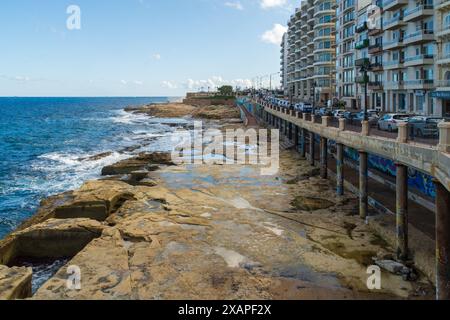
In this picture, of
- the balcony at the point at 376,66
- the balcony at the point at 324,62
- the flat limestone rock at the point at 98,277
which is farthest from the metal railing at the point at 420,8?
the balcony at the point at 324,62

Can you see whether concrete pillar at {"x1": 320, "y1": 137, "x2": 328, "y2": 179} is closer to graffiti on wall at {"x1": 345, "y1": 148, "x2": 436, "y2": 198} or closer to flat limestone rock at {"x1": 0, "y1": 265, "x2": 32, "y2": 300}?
graffiti on wall at {"x1": 345, "y1": 148, "x2": 436, "y2": 198}

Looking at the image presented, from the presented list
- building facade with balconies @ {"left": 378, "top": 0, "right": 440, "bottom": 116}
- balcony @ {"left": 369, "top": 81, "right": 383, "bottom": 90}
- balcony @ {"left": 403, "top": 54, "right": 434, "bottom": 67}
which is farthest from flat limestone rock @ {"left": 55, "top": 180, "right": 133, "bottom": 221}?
balcony @ {"left": 369, "top": 81, "right": 383, "bottom": 90}

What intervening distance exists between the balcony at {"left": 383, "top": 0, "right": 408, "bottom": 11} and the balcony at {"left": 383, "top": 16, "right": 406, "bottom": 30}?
1415mm

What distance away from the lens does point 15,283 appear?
1488cm

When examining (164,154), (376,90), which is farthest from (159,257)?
(376,90)

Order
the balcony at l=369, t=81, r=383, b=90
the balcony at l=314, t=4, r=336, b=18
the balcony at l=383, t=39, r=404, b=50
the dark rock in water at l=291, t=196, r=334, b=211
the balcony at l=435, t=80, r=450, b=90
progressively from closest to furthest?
the dark rock in water at l=291, t=196, r=334, b=211
the balcony at l=435, t=80, r=450, b=90
the balcony at l=383, t=39, r=404, b=50
the balcony at l=369, t=81, r=383, b=90
the balcony at l=314, t=4, r=336, b=18

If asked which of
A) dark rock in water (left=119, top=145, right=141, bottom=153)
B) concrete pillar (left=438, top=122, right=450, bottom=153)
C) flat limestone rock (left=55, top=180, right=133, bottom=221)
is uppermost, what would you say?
concrete pillar (left=438, top=122, right=450, bottom=153)

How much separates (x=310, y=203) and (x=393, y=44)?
35081 mm

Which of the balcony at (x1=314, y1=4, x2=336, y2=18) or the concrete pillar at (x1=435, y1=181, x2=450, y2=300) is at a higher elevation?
the balcony at (x1=314, y1=4, x2=336, y2=18)

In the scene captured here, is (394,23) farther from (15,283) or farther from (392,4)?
(15,283)

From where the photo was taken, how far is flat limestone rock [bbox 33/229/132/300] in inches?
590

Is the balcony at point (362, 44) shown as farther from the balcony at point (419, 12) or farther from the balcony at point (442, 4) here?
the balcony at point (442, 4)

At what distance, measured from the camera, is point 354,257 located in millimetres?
17938
